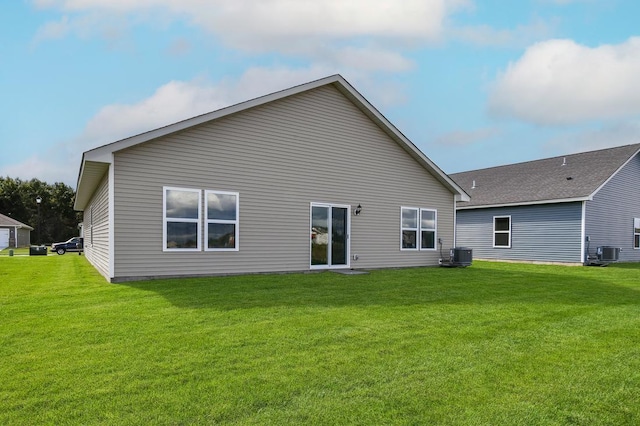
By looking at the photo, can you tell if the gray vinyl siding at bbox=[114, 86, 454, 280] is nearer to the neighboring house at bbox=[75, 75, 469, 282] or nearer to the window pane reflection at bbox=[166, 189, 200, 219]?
the neighboring house at bbox=[75, 75, 469, 282]

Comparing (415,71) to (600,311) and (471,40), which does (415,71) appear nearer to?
(471,40)

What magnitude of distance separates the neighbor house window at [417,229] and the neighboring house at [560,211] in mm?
6332

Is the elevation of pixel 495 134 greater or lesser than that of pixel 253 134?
greater

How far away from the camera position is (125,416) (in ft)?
9.72

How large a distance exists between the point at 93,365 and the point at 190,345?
972mm

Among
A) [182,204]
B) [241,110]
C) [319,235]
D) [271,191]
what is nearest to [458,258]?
[319,235]

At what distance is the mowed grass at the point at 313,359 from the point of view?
10.2 ft

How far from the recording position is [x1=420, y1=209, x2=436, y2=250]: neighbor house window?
14.9 meters

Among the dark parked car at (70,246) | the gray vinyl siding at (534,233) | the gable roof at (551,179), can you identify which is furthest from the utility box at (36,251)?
the gray vinyl siding at (534,233)

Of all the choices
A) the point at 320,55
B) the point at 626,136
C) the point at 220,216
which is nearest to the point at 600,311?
the point at 220,216

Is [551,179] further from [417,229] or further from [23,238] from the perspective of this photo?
[23,238]

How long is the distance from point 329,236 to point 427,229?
14.1 feet

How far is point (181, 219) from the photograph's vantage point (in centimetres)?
1021

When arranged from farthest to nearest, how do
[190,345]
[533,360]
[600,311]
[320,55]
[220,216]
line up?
[320,55]
[220,216]
[600,311]
[190,345]
[533,360]
